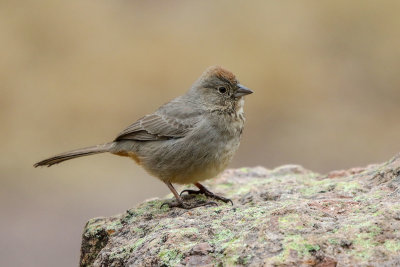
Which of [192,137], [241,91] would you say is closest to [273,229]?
[192,137]

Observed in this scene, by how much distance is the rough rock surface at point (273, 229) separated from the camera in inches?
127

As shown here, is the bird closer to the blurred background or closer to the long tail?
the long tail

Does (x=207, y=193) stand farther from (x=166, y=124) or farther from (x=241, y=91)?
(x=241, y=91)

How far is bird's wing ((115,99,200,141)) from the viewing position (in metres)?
5.59

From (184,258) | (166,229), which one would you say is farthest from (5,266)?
(184,258)

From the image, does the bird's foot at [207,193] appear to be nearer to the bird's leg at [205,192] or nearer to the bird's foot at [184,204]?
the bird's leg at [205,192]

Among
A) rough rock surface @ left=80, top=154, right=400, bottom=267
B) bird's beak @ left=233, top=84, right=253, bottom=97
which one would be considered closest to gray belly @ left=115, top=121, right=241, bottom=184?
rough rock surface @ left=80, top=154, right=400, bottom=267

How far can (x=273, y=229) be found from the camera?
3.49 meters

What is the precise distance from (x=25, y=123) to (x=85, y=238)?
7.64 meters

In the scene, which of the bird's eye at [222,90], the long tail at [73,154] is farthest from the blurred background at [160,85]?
the bird's eye at [222,90]

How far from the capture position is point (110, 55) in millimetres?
13242

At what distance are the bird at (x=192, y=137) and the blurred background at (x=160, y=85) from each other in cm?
391

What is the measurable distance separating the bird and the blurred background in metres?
3.91

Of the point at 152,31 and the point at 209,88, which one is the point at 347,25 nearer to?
the point at 152,31
